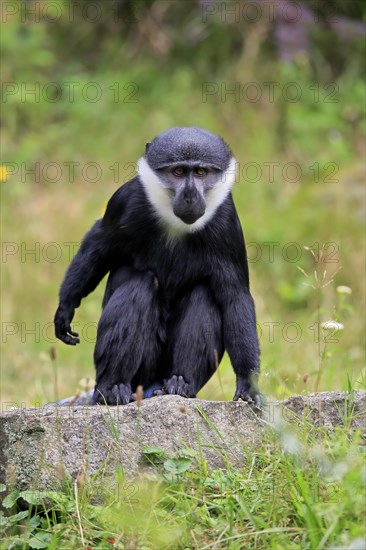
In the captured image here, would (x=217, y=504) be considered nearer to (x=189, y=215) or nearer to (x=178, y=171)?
(x=189, y=215)

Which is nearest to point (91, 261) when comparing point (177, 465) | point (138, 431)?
point (138, 431)

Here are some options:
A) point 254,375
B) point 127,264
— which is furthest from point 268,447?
point 127,264

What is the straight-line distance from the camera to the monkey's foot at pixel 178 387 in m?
5.58

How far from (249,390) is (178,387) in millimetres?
475

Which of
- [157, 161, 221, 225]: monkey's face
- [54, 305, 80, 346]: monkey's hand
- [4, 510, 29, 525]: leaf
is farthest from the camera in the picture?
[54, 305, 80, 346]: monkey's hand

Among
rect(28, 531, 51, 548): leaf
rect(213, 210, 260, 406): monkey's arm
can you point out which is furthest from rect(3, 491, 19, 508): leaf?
rect(213, 210, 260, 406): monkey's arm

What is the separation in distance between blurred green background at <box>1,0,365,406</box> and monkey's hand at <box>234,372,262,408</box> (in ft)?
14.1

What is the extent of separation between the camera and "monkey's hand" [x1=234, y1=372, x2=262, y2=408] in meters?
5.24

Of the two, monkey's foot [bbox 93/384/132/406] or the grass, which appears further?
monkey's foot [bbox 93/384/132/406]

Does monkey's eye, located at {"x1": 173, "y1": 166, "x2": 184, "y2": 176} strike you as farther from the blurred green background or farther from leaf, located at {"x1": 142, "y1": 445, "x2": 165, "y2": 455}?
the blurred green background

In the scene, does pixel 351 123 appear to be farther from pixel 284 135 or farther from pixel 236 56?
pixel 236 56

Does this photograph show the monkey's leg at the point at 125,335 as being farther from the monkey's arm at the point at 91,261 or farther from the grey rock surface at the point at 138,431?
the grey rock surface at the point at 138,431

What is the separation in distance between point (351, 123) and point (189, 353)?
27.9 ft

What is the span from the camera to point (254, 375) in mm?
5449
